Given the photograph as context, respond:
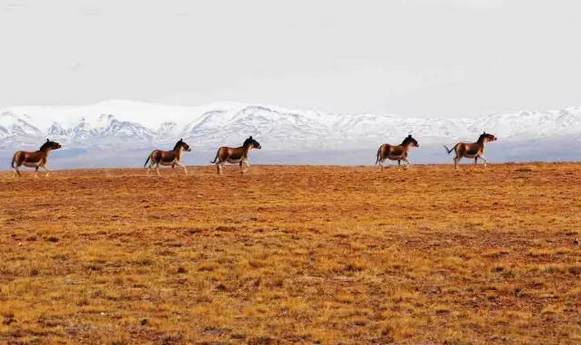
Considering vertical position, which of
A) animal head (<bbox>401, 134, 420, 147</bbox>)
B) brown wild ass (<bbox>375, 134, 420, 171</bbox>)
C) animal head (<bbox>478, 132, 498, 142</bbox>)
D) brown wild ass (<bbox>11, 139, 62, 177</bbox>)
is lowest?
brown wild ass (<bbox>11, 139, 62, 177</bbox>)

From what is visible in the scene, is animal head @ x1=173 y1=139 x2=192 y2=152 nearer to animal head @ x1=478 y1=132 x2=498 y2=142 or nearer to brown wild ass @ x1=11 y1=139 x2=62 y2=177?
brown wild ass @ x1=11 y1=139 x2=62 y2=177

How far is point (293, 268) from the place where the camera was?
2280 cm

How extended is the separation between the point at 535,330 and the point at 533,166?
1559 inches

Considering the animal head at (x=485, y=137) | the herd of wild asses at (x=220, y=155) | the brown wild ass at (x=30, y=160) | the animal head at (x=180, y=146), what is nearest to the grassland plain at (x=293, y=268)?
the brown wild ass at (x=30, y=160)

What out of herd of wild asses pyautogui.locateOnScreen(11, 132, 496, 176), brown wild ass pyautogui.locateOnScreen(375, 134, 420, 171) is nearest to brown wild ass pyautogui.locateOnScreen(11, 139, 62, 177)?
herd of wild asses pyautogui.locateOnScreen(11, 132, 496, 176)

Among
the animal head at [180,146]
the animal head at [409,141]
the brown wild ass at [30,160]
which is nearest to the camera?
the brown wild ass at [30,160]

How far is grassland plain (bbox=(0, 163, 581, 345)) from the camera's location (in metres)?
16.4

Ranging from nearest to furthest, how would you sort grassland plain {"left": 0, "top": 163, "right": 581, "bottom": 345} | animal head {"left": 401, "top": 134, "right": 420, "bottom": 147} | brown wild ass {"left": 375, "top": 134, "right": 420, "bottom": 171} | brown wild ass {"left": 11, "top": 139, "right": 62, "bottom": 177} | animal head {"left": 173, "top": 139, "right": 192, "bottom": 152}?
grassland plain {"left": 0, "top": 163, "right": 581, "bottom": 345} → brown wild ass {"left": 11, "top": 139, "right": 62, "bottom": 177} → animal head {"left": 173, "top": 139, "right": 192, "bottom": 152} → brown wild ass {"left": 375, "top": 134, "right": 420, "bottom": 171} → animal head {"left": 401, "top": 134, "right": 420, "bottom": 147}

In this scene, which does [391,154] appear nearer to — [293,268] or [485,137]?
[485,137]

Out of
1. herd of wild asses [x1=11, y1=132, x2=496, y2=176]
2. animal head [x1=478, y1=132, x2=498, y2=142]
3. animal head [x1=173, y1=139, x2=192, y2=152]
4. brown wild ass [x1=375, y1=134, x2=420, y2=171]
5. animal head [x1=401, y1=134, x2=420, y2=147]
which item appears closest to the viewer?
herd of wild asses [x1=11, y1=132, x2=496, y2=176]

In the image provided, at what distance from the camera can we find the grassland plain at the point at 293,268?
1642cm

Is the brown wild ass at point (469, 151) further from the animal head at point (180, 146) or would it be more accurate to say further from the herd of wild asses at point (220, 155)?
the animal head at point (180, 146)

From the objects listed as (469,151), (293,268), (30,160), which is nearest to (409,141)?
(469,151)

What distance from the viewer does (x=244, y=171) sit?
54.7 meters
